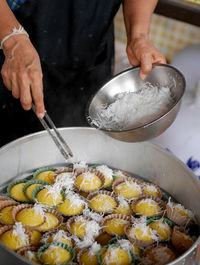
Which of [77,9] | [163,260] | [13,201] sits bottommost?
[163,260]

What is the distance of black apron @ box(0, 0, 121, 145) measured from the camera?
192 cm

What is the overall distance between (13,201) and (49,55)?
2.92 ft

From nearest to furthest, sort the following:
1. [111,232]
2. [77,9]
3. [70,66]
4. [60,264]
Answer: [60,264], [111,232], [77,9], [70,66]

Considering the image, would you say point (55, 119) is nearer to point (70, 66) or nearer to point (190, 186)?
point (70, 66)

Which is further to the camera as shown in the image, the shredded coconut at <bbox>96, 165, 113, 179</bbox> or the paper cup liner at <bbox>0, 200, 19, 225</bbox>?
the shredded coconut at <bbox>96, 165, 113, 179</bbox>

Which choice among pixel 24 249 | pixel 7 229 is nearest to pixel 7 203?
pixel 7 229

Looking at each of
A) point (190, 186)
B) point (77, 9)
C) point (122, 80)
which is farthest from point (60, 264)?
point (77, 9)

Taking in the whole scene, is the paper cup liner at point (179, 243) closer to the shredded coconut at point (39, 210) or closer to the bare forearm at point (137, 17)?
the shredded coconut at point (39, 210)

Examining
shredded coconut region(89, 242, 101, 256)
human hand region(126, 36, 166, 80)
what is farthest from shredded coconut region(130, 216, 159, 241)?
human hand region(126, 36, 166, 80)

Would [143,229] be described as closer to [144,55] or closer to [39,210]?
[39,210]

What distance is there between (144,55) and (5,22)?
1.90 feet

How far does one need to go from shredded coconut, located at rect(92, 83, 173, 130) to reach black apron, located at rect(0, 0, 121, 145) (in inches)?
12.5

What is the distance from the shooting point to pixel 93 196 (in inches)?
59.7

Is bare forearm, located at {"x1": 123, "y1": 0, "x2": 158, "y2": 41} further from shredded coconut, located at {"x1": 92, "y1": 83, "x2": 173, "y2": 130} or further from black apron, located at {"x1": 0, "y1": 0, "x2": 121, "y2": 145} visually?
shredded coconut, located at {"x1": 92, "y1": 83, "x2": 173, "y2": 130}
